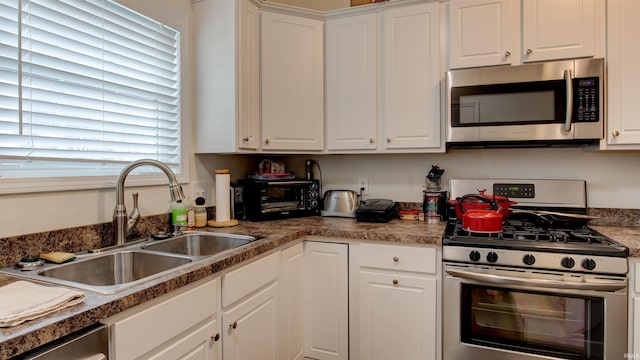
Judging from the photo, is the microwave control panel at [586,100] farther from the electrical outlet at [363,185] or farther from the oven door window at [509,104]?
the electrical outlet at [363,185]

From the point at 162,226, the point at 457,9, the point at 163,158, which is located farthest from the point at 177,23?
the point at 457,9

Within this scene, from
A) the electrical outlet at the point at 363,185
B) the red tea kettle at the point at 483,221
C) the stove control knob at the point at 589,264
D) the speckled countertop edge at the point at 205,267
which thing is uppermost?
the electrical outlet at the point at 363,185

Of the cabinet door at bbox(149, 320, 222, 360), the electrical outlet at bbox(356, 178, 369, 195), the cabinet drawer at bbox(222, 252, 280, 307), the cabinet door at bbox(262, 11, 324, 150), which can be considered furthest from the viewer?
the electrical outlet at bbox(356, 178, 369, 195)

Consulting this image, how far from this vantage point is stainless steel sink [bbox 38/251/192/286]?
1.36 m

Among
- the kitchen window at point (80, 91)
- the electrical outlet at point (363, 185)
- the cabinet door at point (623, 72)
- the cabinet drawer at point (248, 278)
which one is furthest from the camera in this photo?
the electrical outlet at point (363, 185)

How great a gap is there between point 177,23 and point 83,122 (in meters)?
A: 0.85

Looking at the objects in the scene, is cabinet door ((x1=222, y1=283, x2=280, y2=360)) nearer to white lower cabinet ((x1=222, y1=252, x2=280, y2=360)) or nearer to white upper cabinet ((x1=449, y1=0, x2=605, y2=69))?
white lower cabinet ((x1=222, y1=252, x2=280, y2=360))

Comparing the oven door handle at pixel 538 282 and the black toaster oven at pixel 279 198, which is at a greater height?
the black toaster oven at pixel 279 198

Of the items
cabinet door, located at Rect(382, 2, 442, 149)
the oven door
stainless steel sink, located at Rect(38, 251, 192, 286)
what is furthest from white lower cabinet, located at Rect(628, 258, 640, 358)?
stainless steel sink, located at Rect(38, 251, 192, 286)

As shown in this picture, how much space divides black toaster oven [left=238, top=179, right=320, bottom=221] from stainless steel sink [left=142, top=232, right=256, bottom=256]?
46cm

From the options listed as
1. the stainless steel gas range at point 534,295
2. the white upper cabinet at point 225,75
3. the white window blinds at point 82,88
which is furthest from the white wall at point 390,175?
the stainless steel gas range at point 534,295

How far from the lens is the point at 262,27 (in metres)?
2.27

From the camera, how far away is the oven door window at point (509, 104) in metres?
1.94

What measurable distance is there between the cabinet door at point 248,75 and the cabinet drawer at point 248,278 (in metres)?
0.75
